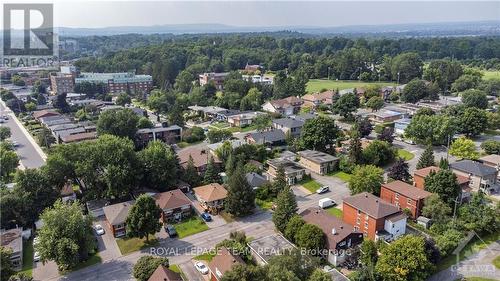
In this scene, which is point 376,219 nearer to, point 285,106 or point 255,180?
point 255,180

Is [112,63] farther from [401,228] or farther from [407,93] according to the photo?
[401,228]

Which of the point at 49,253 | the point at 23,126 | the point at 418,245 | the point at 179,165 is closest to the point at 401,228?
the point at 418,245

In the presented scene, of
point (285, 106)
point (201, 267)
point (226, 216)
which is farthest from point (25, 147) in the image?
point (285, 106)

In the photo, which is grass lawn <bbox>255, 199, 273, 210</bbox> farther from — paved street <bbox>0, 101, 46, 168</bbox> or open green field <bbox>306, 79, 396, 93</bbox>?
open green field <bbox>306, 79, 396, 93</bbox>

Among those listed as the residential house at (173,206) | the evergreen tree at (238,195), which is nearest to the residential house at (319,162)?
the evergreen tree at (238,195)

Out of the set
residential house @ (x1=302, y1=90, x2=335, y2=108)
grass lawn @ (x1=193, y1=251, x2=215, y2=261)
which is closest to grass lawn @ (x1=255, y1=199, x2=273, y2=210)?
grass lawn @ (x1=193, y1=251, x2=215, y2=261)

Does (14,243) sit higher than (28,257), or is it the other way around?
(14,243)
